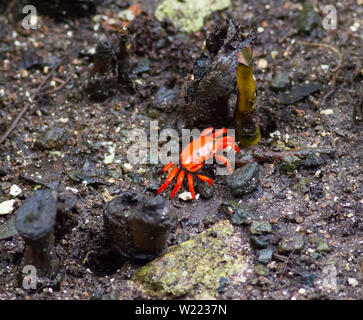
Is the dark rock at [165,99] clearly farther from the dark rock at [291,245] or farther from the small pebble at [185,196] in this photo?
the dark rock at [291,245]

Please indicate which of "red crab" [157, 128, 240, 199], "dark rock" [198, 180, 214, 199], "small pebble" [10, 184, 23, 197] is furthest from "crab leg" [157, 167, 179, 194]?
"small pebble" [10, 184, 23, 197]

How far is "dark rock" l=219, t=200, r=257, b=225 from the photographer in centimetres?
393

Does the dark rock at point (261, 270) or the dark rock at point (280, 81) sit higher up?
the dark rock at point (280, 81)

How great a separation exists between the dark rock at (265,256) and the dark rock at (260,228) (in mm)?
166

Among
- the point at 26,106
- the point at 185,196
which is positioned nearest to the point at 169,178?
the point at 185,196

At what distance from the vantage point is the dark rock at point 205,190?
420 cm

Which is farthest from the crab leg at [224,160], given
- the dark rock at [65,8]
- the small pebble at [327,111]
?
the dark rock at [65,8]

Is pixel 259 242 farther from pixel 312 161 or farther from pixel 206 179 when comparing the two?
pixel 312 161

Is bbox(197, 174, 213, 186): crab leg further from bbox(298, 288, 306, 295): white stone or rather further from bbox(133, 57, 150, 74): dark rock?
bbox(133, 57, 150, 74): dark rock

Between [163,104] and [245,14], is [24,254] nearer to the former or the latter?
[163,104]

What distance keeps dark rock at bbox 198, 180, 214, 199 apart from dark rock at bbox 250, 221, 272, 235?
21.0 inches

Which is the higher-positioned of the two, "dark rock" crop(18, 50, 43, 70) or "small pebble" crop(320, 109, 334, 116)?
"dark rock" crop(18, 50, 43, 70)

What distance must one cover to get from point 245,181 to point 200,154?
0.50 meters
